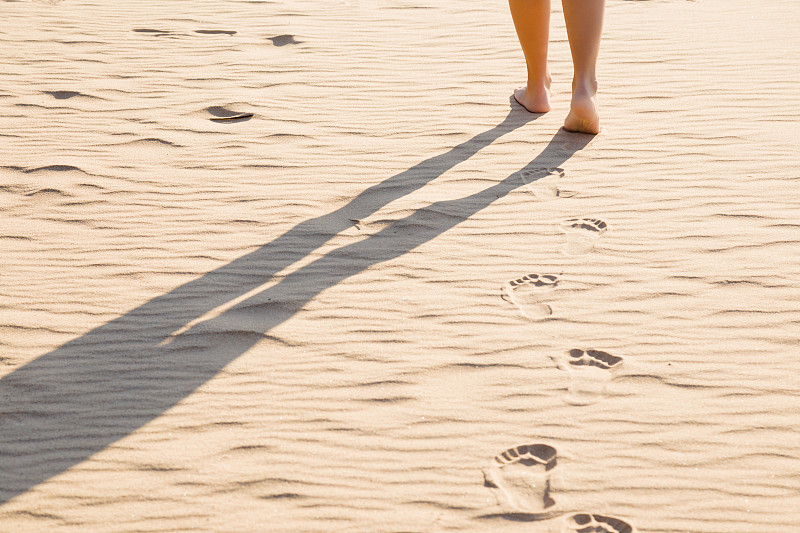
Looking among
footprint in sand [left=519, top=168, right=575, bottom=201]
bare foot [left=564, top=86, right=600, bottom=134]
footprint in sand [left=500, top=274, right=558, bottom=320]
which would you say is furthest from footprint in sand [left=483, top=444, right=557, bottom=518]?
bare foot [left=564, top=86, right=600, bottom=134]

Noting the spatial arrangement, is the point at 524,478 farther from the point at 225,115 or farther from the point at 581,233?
the point at 225,115

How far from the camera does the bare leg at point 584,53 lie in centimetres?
387

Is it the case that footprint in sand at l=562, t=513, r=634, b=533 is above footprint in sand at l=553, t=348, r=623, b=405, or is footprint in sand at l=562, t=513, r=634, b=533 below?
A: below

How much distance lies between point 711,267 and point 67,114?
379cm

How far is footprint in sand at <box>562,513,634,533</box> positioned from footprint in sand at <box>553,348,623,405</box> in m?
0.46

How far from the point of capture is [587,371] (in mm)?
2584

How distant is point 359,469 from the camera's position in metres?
2.23

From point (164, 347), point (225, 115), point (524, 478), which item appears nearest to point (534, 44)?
point (225, 115)

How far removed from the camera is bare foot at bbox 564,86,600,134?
4047 millimetres

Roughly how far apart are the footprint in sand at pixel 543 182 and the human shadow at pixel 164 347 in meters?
0.19

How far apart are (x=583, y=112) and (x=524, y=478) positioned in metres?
2.48

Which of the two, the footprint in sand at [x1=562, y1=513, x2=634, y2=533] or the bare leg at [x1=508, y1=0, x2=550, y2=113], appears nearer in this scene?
the footprint in sand at [x1=562, y1=513, x2=634, y2=533]

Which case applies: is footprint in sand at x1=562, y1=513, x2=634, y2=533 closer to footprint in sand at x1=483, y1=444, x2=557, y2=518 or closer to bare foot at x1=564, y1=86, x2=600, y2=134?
footprint in sand at x1=483, y1=444, x2=557, y2=518

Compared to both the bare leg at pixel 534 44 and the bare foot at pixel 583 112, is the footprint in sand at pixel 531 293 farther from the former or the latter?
the bare leg at pixel 534 44
